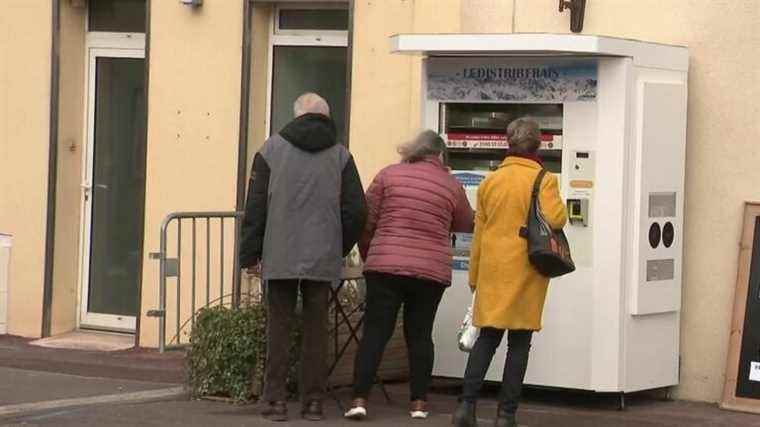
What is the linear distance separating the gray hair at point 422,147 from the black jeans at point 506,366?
110 centimetres

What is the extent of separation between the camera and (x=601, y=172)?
10.1 metres

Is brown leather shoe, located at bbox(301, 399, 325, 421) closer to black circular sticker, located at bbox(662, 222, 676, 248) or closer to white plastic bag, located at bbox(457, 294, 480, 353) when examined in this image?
white plastic bag, located at bbox(457, 294, 480, 353)

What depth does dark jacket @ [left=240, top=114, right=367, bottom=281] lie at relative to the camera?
30.7 feet

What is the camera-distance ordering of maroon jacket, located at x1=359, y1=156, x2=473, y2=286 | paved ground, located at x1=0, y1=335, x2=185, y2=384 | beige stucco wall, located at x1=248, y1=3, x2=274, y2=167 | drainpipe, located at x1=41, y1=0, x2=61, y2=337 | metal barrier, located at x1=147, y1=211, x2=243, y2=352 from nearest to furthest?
1. maroon jacket, located at x1=359, y1=156, x2=473, y2=286
2. metal barrier, located at x1=147, y1=211, x2=243, y2=352
3. paved ground, located at x1=0, y1=335, x2=185, y2=384
4. beige stucco wall, located at x1=248, y1=3, x2=274, y2=167
5. drainpipe, located at x1=41, y1=0, x2=61, y2=337

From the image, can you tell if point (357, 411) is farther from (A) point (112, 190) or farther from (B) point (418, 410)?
(A) point (112, 190)

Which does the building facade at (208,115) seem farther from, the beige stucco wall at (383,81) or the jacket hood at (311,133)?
the jacket hood at (311,133)

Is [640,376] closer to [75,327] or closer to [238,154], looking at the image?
[238,154]

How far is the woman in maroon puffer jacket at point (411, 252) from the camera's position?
952 cm

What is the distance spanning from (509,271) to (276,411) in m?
1.56

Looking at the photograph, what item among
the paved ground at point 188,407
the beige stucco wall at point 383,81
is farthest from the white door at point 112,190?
the beige stucco wall at point 383,81

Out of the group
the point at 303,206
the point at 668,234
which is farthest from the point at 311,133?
the point at 668,234

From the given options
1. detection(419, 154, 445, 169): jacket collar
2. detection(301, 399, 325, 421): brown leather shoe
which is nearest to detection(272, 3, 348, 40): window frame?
detection(419, 154, 445, 169): jacket collar

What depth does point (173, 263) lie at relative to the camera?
36.8 feet

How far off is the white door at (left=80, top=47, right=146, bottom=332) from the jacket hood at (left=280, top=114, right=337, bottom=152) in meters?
4.04
